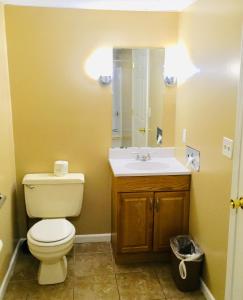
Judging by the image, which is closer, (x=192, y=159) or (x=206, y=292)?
A: (x=206, y=292)

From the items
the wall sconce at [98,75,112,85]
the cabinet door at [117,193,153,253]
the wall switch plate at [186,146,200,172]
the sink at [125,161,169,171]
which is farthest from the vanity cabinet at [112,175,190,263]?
the wall sconce at [98,75,112,85]

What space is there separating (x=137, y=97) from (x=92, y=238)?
145 centimetres

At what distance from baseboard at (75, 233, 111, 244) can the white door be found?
3.13ft

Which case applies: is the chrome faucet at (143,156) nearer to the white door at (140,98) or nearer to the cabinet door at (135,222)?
the white door at (140,98)

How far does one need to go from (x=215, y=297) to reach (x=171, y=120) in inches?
61.0

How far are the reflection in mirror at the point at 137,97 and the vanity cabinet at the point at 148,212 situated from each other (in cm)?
56

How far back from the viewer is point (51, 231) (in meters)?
2.46

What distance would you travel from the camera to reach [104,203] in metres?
3.10

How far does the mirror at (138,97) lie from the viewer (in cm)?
288

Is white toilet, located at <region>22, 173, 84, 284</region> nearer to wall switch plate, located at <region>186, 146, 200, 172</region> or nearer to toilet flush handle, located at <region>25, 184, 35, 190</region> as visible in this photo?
toilet flush handle, located at <region>25, 184, 35, 190</region>

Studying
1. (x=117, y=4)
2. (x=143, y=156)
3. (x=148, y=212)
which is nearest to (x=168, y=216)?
(x=148, y=212)

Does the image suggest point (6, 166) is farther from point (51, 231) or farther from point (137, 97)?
point (137, 97)

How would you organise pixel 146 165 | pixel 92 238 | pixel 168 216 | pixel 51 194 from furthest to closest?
pixel 92 238 < pixel 146 165 < pixel 51 194 < pixel 168 216

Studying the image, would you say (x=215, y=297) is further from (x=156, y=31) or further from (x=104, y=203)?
(x=156, y=31)
